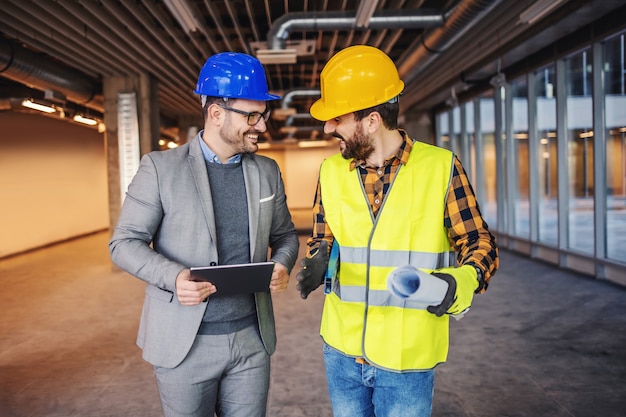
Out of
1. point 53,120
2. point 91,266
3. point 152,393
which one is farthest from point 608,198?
point 53,120

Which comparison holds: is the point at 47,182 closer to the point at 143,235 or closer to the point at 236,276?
the point at 143,235

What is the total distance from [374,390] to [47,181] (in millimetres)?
12876

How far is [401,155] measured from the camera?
161cm

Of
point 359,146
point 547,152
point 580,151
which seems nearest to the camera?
point 359,146

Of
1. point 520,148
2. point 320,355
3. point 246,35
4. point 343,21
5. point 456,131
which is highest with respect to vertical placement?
point 246,35

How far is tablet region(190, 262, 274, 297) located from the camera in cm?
157

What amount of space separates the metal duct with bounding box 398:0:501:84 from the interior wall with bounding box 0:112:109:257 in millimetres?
8246

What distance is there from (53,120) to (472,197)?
531 inches

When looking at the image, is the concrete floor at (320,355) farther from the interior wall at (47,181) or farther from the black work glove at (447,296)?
the interior wall at (47,181)

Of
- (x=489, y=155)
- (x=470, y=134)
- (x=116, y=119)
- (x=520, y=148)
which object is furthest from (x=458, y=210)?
(x=470, y=134)

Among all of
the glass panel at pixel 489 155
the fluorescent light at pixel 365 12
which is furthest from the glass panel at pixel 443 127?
the fluorescent light at pixel 365 12

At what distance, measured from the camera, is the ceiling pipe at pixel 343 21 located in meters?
5.77

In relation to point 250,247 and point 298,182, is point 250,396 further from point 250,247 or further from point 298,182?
point 298,182

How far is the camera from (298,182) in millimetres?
24828
